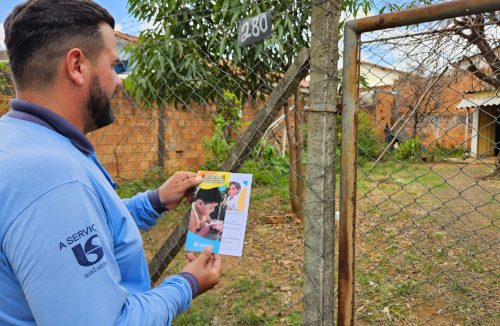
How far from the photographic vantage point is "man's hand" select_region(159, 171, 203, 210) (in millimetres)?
1530

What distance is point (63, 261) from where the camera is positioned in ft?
2.56

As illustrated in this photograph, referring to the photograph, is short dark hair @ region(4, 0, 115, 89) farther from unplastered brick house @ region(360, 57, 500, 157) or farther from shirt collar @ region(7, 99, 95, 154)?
unplastered brick house @ region(360, 57, 500, 157)

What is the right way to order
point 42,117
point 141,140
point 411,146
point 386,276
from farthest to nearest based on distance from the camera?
point 141,140 < point 386,276 < point 411,146 < point 42,117

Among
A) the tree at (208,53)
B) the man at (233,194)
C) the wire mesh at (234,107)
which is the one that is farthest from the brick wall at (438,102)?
the tree at (208,53)

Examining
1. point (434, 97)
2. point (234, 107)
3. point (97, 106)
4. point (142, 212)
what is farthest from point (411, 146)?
point (97, 106)

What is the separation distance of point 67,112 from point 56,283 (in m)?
0.44

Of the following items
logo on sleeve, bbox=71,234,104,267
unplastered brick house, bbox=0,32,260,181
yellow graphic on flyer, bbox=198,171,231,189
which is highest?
logo on sleeve, bbox=71,234,104,267

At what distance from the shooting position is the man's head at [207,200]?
1.45 m

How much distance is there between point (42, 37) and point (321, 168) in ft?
3.03

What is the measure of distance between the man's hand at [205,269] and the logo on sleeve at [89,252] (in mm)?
382

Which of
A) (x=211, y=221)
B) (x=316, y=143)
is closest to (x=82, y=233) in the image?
(x=211, y=221)

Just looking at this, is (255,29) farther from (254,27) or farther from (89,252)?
(89,252)

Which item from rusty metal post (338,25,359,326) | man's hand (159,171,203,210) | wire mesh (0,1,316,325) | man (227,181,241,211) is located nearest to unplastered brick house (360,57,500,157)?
rusty metal post (338,25,359,326)

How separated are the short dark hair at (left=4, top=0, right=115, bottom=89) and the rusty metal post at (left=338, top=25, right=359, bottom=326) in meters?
0.83
